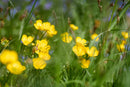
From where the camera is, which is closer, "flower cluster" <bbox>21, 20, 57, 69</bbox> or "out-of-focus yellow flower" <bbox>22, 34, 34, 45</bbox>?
"flower cluster" <bbox>21, 20, 57, 69</bbox>

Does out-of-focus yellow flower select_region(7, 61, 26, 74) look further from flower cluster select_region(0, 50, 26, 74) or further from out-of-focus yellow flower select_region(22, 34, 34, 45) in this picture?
out-of-focus yellow flower select_region(22, 34, 34, 45)

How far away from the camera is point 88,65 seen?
1.08 meters

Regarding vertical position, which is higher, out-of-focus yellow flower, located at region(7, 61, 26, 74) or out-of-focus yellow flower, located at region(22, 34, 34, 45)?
out-of-focus yellow flower, located at region(22, 34, 34, 45)

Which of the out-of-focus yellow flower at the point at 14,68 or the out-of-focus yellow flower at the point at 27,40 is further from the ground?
the out-of-focus yellow flower at the point at 27,40

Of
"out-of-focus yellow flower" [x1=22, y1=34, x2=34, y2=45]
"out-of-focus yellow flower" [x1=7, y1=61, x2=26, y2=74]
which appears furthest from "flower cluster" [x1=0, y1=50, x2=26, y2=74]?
"out-of-focus yellow flower" [x1=22, y1=34, x2=34, y2=45]

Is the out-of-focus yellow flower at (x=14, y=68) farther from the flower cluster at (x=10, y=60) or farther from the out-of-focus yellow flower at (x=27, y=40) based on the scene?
the out-of-focus yellow flower at (x=27, y=40)

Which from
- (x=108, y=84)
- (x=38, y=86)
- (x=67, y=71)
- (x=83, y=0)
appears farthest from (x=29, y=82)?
(x=83, y=0)

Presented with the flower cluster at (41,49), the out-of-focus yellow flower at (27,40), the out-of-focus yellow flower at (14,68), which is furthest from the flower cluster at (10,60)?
the out-of-focus yellow flower at (27,40)

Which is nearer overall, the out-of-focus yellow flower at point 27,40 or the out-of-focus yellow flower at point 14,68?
the out-of-focus yellow flower at point 14,68

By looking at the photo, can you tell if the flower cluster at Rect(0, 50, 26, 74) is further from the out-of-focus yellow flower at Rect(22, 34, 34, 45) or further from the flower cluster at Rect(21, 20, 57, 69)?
the out-of-focus yellow flower at Rect(22, 34, 34, 45)

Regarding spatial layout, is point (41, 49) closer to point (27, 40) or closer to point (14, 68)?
point (27, 40)

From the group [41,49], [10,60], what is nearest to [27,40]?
[41,49]

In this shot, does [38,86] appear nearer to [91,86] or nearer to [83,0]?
[91,86]

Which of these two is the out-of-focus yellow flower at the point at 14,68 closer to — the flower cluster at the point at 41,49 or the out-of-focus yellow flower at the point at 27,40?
the flower cluster at the point at 41,49
